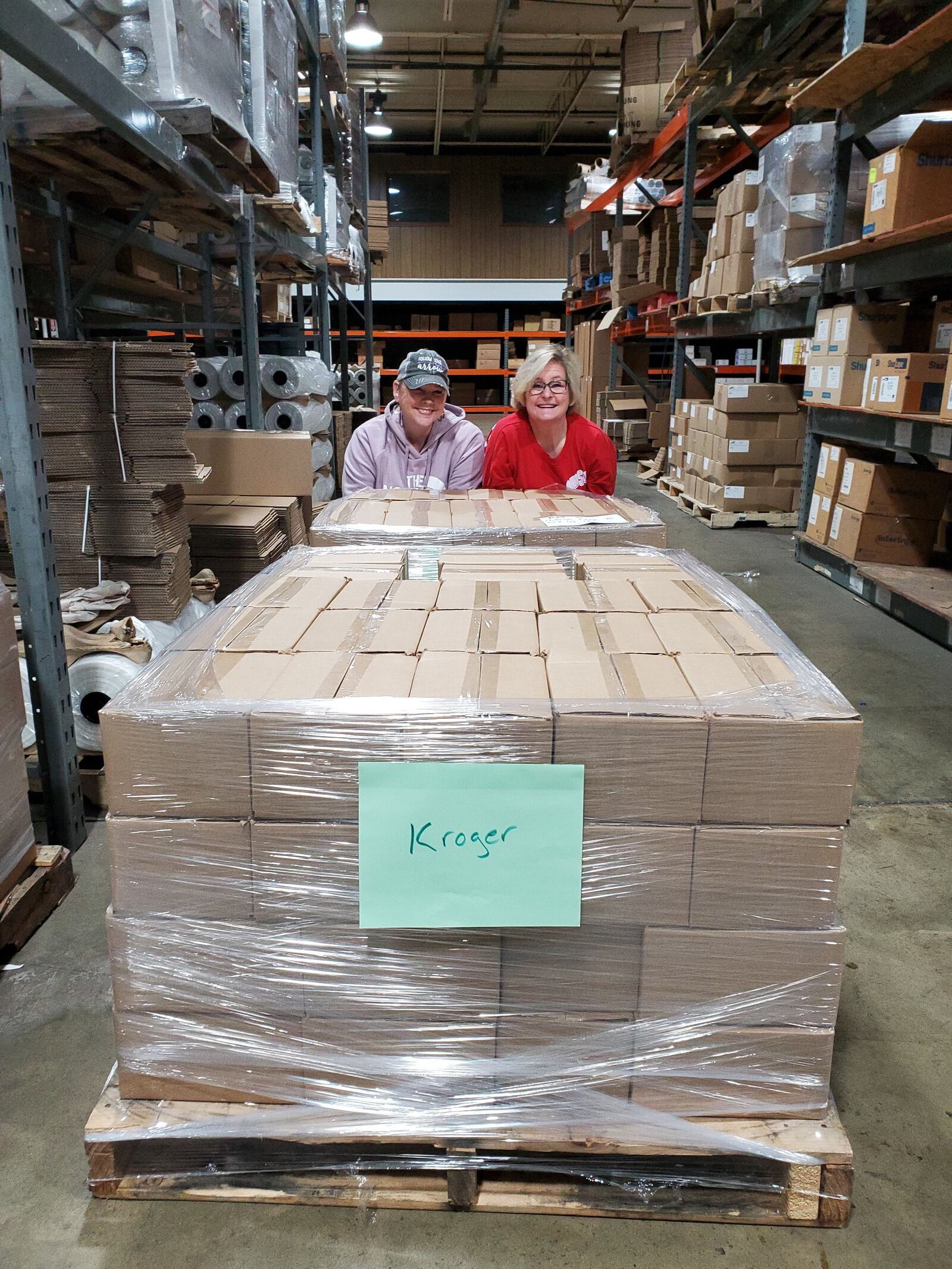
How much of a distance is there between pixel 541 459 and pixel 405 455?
60 cm

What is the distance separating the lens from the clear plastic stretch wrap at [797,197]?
6.25 metres

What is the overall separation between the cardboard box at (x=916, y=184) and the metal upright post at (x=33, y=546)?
4.25 m

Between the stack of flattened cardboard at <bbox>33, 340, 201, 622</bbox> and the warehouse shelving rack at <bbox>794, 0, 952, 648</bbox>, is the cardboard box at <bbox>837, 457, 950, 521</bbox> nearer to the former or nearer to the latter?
the warehouse shelving rack at <bbox>794, 0, 952, 648</bbox>

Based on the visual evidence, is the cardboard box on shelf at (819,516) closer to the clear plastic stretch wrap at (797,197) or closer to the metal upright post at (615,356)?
the clear plastic stretch wrap at (797,197)

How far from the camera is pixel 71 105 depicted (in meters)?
2.78

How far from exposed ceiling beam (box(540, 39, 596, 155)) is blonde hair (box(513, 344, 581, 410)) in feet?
39.5

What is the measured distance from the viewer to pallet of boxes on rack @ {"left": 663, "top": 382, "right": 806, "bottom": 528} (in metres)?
7.50

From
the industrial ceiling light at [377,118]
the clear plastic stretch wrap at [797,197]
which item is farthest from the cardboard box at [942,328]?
the industrial ceiling light at [377,118]

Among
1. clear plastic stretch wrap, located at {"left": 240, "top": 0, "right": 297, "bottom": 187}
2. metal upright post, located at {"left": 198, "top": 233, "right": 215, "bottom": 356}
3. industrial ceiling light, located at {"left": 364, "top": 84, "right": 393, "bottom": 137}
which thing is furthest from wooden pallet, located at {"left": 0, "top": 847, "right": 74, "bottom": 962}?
industrial ceiling light, located at {"left": 364, "top": 84, "right": 393, "bottom": 137}

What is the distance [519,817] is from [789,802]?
372 mm

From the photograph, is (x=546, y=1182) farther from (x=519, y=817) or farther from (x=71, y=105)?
(x=71, y=105)

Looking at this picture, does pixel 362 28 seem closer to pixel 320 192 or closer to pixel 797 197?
pixel 320 192

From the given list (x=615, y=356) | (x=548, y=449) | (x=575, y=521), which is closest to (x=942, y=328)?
(x=548, y=449)

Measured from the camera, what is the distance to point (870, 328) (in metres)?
5.54
